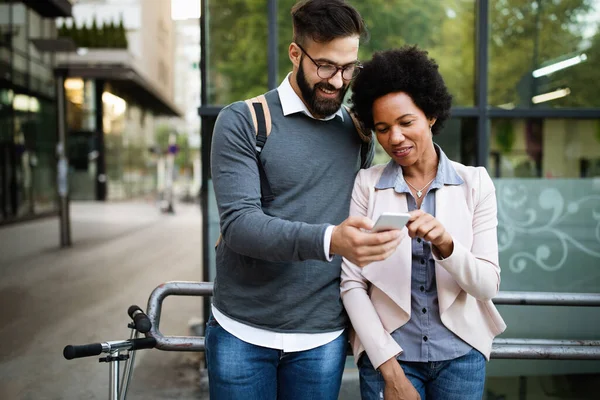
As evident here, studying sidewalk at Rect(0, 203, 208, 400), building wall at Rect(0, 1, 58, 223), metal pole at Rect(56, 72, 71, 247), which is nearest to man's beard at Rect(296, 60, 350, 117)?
sidewalk at Rect(0, 203, 208, 400)

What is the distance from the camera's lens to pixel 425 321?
188cm

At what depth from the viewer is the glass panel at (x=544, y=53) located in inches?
197

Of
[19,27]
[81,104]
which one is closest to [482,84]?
[19,27]

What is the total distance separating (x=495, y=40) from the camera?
16.7ft

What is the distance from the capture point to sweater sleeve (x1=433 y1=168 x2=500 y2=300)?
5.66ft

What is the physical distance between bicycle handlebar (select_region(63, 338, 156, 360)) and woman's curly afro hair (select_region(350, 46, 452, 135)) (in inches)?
43.2

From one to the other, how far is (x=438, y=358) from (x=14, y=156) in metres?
20.5

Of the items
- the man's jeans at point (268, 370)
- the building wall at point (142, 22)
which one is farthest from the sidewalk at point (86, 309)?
the building wall at point (142, 22)

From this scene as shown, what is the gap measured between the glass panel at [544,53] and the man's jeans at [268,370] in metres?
3.76

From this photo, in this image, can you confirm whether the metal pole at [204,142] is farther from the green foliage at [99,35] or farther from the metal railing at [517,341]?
the green foliage at [99,35]

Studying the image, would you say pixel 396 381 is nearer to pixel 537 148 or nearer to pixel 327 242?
pixel 327 242

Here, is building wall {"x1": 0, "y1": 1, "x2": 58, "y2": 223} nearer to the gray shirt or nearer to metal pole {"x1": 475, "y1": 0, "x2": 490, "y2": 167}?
metal pole {"x1": 475, "y1": 0, "x2": 490, "y2": 167}

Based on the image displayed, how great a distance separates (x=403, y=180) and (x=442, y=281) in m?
0.35

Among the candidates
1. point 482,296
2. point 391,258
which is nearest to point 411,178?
point 391,258
